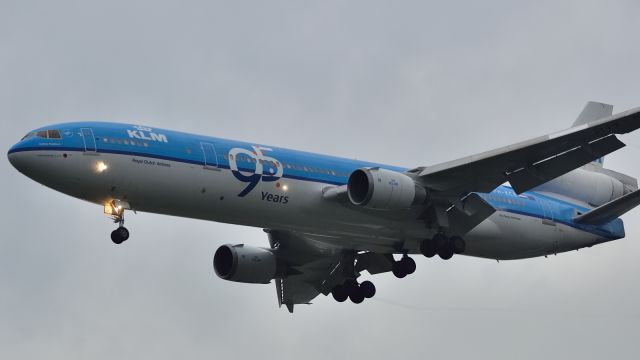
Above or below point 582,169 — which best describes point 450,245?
below

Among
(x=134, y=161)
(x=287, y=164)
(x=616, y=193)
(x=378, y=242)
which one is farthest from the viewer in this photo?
(x=616, y=193)

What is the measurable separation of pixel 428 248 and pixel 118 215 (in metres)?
12.1

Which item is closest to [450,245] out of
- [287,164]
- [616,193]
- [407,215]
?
[407,215]

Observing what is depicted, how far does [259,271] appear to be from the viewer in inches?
1924

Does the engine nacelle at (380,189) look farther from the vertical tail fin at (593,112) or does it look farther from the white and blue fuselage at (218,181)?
the vertical tail fin at (593,112)

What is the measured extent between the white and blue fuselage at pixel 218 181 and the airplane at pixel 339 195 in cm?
5

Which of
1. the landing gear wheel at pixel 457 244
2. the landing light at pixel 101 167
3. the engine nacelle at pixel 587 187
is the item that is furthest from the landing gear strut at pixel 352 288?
the landing light at pixel 101 167

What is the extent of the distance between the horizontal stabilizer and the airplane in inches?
3.2

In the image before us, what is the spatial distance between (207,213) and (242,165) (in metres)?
2.10

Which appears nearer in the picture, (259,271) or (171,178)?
(171,178)

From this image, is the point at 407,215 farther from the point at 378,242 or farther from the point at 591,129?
the point at 591,129

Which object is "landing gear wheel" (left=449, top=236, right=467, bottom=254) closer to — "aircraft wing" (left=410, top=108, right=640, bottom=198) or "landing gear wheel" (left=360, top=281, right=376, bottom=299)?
"aircraft wing" (left=410, top=108, right=640, bottom=198)

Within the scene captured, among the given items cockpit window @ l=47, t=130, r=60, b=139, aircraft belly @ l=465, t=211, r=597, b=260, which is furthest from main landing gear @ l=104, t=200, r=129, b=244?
aircraft belly @ l=465, t=211, r=597, b=260

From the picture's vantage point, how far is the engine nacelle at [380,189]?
42000 millimetres
